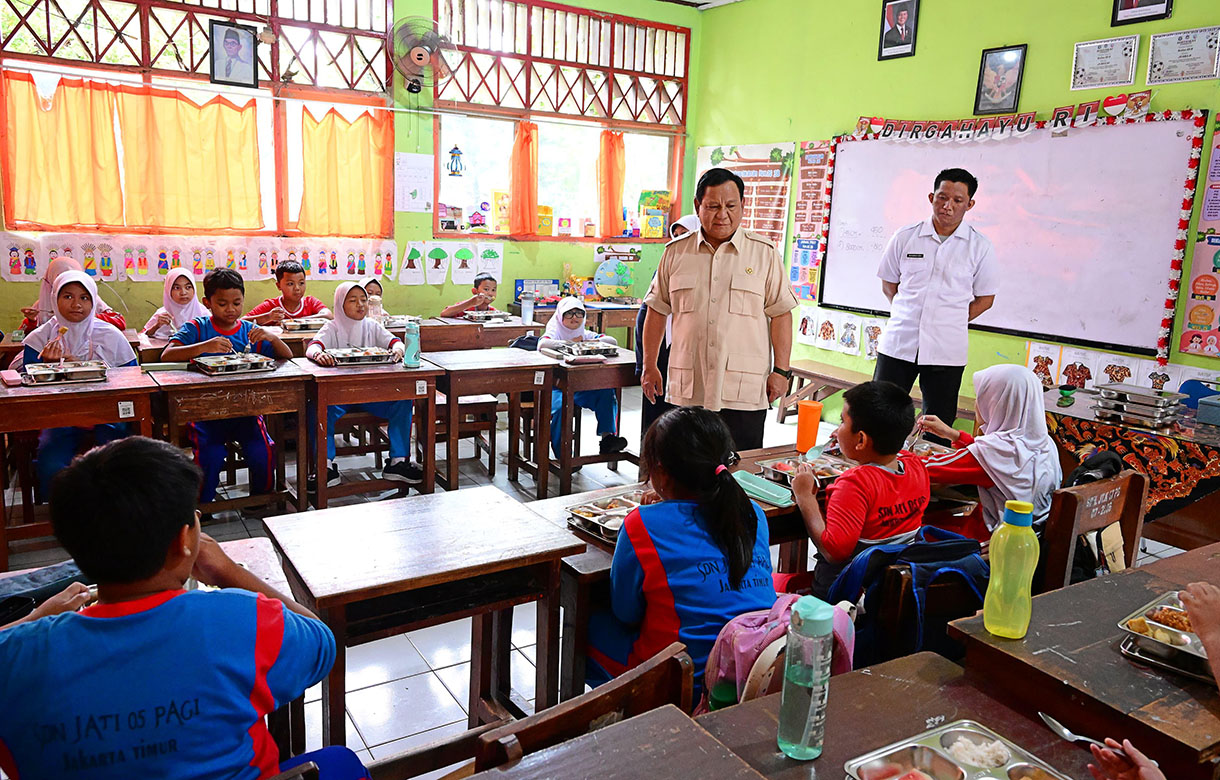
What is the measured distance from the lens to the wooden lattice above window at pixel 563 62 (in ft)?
22.1

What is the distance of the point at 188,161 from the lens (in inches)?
230

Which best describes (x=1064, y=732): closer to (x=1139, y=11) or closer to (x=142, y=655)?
(x=142, y=655)

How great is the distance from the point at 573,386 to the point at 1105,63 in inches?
140

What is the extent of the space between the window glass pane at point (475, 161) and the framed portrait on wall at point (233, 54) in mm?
1464

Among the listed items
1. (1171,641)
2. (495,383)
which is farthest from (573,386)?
(1171,641)

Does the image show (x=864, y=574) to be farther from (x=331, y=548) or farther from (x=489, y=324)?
(x=489, y=324)

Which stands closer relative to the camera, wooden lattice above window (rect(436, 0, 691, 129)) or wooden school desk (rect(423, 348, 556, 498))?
wooden school desk (rect(423, 348, 556, 498))

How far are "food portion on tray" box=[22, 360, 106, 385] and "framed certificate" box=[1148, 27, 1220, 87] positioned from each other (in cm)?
545

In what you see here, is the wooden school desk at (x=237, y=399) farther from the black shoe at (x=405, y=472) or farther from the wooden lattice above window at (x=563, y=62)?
the wooden lattice above window at (x=563, y=62)

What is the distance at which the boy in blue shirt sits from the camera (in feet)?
12.8

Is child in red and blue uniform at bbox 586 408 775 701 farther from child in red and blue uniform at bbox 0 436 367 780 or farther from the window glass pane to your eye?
the window glass pane

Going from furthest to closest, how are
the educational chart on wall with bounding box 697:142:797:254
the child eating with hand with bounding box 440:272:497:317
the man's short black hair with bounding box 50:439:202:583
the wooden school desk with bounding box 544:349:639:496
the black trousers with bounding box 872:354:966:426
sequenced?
the educational chart on wall with bounding box 697:142:797:254 → the child eating with hand with bounding box 440:272:497:317 → the wooden school desk with bounding box 544:349:639:496 → the black trousers with bounding box 872:354:966:426 → the man's short black hair with bounding box 50:439:202:583

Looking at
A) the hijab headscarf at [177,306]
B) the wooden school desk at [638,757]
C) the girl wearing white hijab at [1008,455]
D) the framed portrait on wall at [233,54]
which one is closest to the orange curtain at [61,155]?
the framed portrait on wall at [233,54]

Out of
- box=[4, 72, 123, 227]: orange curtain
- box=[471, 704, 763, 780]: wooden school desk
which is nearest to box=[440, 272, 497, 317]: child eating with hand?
box=[4, 72, 123, 227]: orange curtain
